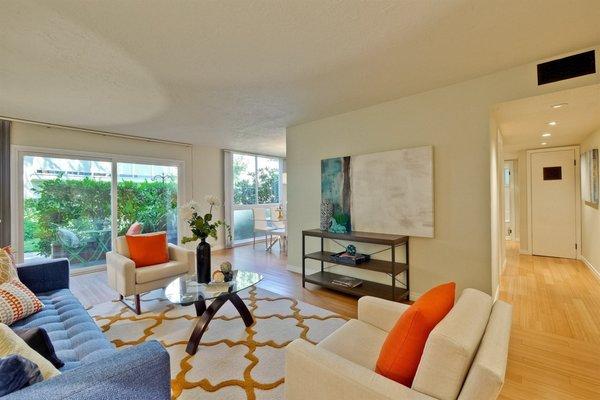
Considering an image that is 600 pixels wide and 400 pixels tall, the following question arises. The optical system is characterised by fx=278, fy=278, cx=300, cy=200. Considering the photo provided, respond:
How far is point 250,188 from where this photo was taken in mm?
6977

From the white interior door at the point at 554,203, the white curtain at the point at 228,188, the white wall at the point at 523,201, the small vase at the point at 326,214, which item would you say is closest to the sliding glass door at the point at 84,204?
the white curtain at the point at 228,188

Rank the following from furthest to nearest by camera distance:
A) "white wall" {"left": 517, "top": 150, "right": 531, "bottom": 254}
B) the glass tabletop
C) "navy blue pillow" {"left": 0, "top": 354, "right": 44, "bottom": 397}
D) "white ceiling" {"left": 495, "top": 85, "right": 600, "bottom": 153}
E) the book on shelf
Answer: "white wall" {"left": 517, "top": 150, "right": 531, "bottom": 254} → the book on shelf → "white ceiling" {"left": 495, "top": 85, "right": 600, "bottom": 153} → the glass tabletop → "navy blue pillow" {"left": 0, "top": 354, "right": 44, "bottom": 397}

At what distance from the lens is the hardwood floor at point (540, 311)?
6.08 ft

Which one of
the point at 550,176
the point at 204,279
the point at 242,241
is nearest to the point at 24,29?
the point at 204,279

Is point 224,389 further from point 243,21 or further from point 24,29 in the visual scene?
point 24,29

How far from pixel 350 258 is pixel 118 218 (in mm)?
4042

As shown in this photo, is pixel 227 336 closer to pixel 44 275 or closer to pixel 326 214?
pixel 44 275

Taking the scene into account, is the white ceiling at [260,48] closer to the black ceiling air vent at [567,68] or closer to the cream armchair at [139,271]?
Answer: the black ceiling air vent at [567,68]

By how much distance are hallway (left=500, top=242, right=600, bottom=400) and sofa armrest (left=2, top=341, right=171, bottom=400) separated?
2010 mm

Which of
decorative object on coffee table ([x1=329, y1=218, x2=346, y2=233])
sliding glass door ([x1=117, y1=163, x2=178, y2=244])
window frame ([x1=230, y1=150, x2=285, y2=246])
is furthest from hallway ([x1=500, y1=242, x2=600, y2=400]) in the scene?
sliding glass door ([x1=117, y1=163, x2=178, y2=244])

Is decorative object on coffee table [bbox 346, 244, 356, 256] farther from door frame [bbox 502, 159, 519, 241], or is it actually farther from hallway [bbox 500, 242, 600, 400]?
door frame [bbox 502, 159, 519, 241]

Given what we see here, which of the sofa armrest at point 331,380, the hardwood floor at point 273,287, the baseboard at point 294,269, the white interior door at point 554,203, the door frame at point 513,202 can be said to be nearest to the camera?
the sofa armrest at point 331,380

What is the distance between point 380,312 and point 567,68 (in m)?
2.46

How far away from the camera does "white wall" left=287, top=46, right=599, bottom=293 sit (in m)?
2.62
